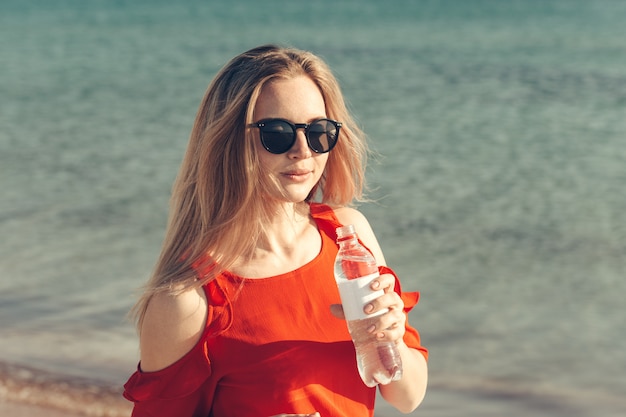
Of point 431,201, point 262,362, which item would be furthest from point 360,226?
point 431,201

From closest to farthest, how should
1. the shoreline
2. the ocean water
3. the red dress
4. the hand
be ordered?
the hand, the red dress, the shoreline, the ocean water

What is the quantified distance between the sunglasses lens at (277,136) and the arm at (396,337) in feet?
1.34

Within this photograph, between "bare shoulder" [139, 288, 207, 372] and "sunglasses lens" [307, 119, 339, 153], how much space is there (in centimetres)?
49

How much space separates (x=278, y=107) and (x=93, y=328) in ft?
13.6

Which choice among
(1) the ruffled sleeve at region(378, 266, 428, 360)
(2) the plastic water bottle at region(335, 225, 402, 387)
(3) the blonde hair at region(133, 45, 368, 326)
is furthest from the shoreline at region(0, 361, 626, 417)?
(2) the plastic water bottle at region(335, 225, 402, 387)

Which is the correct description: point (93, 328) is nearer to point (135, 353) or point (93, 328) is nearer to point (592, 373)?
point (135, 353)

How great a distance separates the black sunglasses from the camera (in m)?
2.44

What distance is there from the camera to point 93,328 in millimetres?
6262

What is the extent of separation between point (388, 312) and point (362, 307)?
2.8 inches

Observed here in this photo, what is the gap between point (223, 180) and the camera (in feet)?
8.21

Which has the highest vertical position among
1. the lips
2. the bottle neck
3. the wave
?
the lips

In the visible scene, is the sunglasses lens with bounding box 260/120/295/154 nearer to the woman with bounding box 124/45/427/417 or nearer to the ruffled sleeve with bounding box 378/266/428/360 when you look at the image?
the woman with bounding box 124/45/427/417

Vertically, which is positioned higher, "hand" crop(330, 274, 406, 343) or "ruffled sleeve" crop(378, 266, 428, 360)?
"hand" crop(330, 274, 406, 343)

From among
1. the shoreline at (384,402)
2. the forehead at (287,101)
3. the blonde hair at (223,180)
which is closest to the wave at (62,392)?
the shoreline at (384,402)
